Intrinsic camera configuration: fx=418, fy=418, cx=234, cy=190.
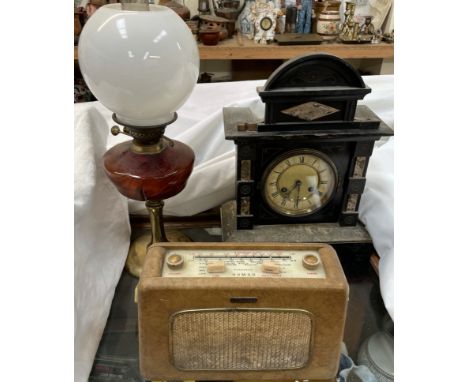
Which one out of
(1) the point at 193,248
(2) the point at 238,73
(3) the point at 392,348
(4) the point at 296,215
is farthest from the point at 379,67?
(1) the point at 193,248

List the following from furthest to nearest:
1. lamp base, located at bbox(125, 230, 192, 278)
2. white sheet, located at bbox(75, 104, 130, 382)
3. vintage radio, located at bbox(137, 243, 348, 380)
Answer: lamp base, located at bbox(125, 230, 192, 278) < white sheet, located at bbox(75, 104, 130, 382) < vintage radio, located at bbox(137, 243, 348, 380)

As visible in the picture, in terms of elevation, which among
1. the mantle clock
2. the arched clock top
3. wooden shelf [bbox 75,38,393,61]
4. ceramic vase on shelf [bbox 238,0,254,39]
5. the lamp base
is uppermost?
ceramic vase on shelf [bbox 238,0,254,39]

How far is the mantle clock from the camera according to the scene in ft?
2.98

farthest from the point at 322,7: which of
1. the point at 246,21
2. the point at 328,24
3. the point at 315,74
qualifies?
the point at 315,74

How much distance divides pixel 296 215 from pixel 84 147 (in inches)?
21.8

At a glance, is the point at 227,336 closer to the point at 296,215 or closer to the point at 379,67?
the point at 296,215

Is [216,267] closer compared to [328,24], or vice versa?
[216,267]

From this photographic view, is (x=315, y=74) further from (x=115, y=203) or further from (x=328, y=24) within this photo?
(x=328, y=24)

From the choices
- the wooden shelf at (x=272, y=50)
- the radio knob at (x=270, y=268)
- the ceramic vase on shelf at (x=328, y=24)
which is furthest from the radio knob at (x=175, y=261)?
the ceramic vase on shelf at (x=328, y=24)

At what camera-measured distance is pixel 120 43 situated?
70 cm

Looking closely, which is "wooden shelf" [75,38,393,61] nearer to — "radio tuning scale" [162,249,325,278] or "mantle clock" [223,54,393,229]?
"mantle clock" [223,54,393,229]

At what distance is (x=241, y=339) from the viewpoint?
2.41 ft

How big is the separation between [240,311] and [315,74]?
525 mm

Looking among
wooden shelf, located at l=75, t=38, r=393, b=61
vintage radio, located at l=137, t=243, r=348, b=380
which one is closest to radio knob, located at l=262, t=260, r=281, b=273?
vintage radio, located at l=137, t=243, r=348, b=380
